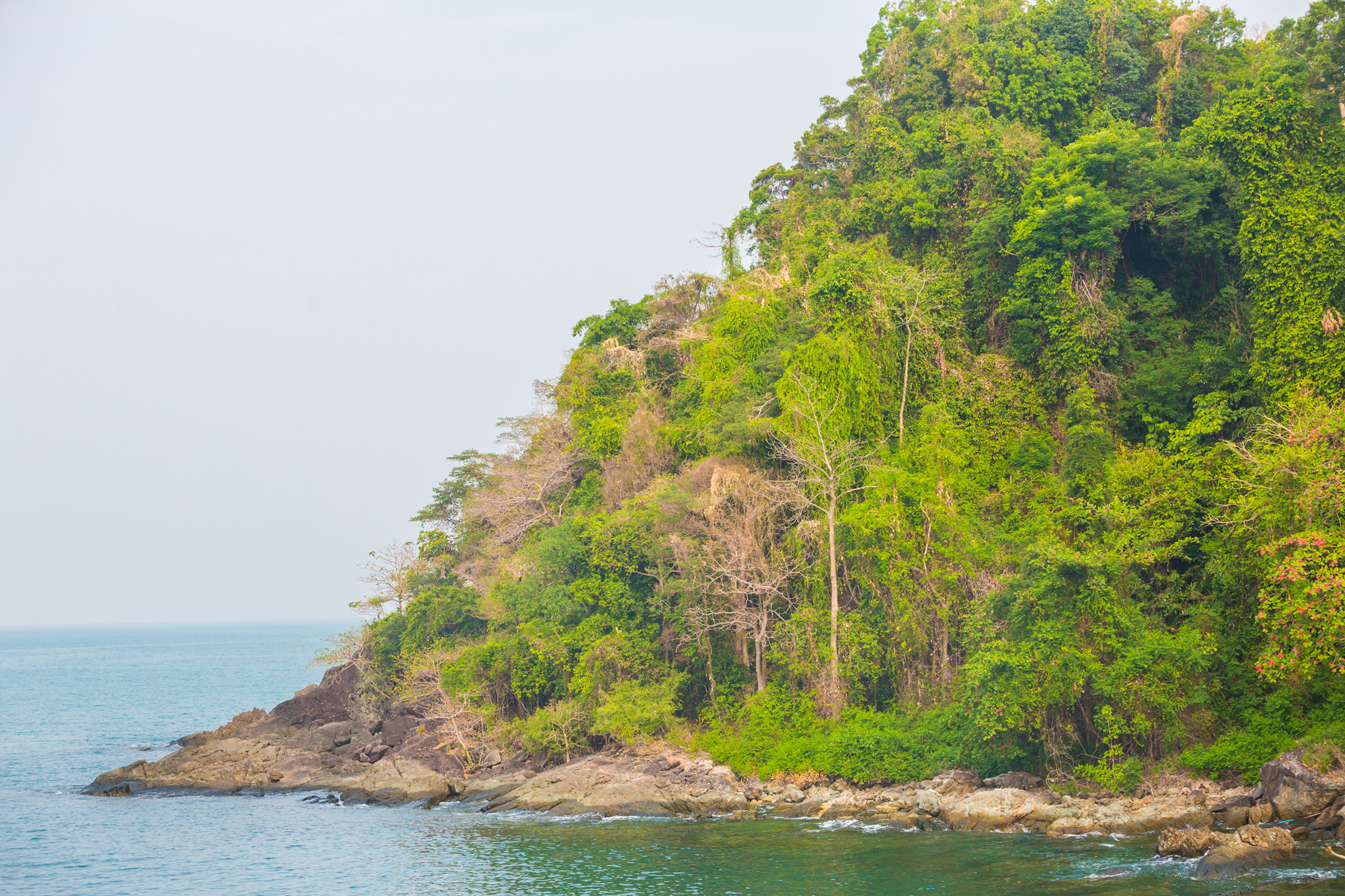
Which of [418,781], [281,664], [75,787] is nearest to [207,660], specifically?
[281,664]

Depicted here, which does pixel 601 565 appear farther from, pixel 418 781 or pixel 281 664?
pixel 281 664

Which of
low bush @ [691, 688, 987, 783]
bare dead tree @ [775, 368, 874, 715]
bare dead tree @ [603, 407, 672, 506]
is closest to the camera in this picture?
low bush @ [691, 688, 987, 783]

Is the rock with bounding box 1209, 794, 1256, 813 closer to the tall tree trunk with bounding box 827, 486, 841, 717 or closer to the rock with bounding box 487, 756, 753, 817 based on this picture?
the tall tree trunk with bounding box 827, 486, 841, 717

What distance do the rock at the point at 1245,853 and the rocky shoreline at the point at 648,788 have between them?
0.03 metres

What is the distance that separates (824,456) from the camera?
2903 cm

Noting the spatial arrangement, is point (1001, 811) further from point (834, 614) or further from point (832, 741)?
point (834, 614)

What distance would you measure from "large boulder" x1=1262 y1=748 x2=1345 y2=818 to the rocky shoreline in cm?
2

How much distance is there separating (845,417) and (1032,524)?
6.72 metres

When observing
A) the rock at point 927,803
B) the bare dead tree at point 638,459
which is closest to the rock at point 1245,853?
the rock at point 927,803

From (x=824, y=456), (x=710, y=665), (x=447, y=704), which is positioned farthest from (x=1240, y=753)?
(x=447, y=704)

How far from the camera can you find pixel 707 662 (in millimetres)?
32062

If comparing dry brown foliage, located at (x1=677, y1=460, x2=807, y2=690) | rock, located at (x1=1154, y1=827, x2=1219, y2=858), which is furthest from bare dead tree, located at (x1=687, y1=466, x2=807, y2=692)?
rock, located at (x1=1154, y1=827, x2=1219, y2=858)

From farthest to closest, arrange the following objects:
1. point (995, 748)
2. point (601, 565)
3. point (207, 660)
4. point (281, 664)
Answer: point (207, 660)
point (281, 664)
point (601, 565)
point (995, 748)

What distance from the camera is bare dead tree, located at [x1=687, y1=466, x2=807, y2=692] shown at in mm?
29953
